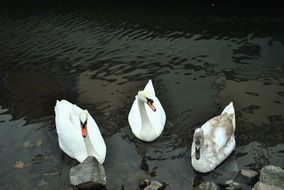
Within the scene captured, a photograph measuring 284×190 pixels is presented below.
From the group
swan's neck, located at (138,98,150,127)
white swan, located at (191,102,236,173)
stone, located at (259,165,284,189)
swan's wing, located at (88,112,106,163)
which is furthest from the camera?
swan's neck, located at (138,98,150,127)

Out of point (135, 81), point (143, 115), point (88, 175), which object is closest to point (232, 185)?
point (143, 115)

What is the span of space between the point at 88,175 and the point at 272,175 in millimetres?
3193

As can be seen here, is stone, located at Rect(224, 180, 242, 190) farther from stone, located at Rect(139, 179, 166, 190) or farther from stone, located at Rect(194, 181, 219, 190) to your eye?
stone, located at Rect(139, 179, 166, 190)

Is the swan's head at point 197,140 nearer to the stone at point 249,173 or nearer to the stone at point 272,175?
the stone at point 249,173

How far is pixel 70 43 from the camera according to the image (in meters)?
13.8

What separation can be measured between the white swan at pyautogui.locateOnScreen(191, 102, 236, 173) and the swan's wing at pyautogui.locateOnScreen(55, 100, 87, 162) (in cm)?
218

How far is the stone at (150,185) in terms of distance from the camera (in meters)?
7.68

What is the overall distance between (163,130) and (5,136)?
3.44 m

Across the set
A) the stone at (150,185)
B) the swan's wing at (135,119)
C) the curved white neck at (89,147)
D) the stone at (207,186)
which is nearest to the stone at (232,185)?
the stone at (207,186)

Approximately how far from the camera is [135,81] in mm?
11391

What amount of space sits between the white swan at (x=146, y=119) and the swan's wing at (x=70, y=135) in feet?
4.02

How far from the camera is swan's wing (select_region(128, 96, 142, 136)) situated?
920 cm

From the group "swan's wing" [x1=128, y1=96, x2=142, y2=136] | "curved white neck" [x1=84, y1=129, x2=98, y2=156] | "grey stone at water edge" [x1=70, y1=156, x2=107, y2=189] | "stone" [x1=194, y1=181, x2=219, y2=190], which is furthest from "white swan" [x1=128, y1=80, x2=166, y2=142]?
"stone" [x1=194, y1=181, x2=219, y2=190]

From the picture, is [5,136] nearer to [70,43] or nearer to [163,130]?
[163,130]
